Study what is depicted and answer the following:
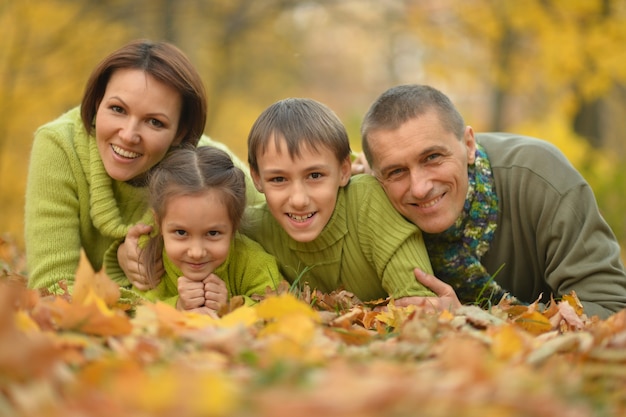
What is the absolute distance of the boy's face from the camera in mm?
3477

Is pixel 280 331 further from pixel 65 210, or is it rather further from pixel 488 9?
pixel 488 9

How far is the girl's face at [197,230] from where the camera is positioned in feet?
11.4

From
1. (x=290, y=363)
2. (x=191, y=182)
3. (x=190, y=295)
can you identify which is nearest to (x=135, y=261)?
(x=190, y=295)

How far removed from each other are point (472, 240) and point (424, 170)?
1.64ft

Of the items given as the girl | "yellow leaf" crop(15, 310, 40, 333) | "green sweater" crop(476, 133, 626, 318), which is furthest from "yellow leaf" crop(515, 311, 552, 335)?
"yellow leaf" crop(15, 310, 40, 333)

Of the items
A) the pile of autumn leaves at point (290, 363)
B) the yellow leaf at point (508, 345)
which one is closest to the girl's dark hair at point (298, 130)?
the pile of autumn leaves at point (290, 363)

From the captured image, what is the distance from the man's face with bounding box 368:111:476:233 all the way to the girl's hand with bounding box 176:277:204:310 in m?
1.05

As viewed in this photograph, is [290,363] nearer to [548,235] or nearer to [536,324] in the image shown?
[536,324]

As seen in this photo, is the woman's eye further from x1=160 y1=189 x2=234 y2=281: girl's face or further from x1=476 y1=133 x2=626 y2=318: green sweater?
x1=476 y1=133 x2=626 y2=318: green sweater

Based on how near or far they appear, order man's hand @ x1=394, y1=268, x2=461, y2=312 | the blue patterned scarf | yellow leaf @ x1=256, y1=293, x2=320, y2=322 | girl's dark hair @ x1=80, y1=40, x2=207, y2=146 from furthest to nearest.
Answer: girl's dark hair @ x1=80, y1=40, x2=207, y2=146 < the blue patterned scarf < man's hand @ x1=394, y1=268, x2=461, y2=312 < yellow leaf @ x1=256, y1=293, x2=320, y2=322

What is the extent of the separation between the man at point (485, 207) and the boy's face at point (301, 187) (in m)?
0.32

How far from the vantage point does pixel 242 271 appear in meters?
3.72

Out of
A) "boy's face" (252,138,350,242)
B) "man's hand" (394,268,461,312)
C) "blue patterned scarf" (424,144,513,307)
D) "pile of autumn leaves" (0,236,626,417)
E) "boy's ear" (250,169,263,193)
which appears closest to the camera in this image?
"pile of autumn leaves" (0,236,626,417)

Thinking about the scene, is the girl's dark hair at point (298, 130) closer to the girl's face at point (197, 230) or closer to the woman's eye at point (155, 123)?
the girl's face at point (197, 230)
